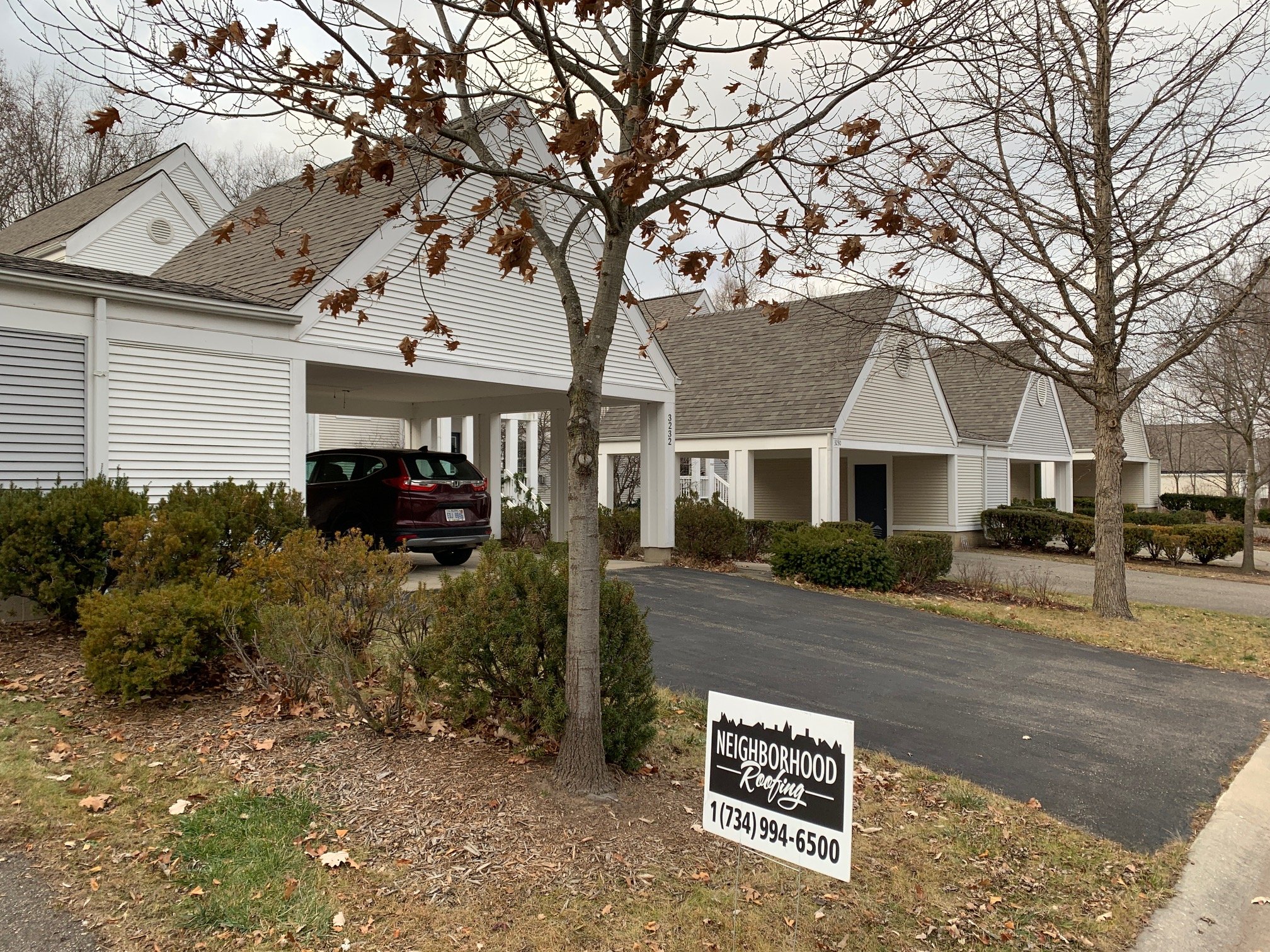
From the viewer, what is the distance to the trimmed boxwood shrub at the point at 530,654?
16.1ft

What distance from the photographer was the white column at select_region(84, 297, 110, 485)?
344 inches

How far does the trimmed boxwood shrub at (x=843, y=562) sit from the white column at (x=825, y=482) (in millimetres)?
4166

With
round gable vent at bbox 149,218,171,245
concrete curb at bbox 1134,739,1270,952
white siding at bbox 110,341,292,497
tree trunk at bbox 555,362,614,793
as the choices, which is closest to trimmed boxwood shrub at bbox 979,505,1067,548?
concrete curb at bbox 1134,739,1270,952

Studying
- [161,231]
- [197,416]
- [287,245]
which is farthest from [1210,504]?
[197,416]

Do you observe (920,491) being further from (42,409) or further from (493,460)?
(42,409)

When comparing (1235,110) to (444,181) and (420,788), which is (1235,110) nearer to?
(444,181)

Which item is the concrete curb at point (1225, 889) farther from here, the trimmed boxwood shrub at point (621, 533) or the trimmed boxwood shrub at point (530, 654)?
the trimmed boxwood shrub at point (621, 533)

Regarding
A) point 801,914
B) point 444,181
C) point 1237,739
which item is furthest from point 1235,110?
point 801,914

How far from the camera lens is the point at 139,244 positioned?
68.5ft

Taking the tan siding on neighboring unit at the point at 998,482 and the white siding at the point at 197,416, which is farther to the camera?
the tan siding on neighboring unit at the point at 998,482

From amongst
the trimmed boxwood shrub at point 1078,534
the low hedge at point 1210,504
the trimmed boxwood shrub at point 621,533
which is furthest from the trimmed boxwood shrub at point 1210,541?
the low hedge at point 1210,504

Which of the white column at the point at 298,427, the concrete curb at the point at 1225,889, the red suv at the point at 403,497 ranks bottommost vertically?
the concrete curb at the point at 1225,889

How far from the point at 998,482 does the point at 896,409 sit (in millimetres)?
7618

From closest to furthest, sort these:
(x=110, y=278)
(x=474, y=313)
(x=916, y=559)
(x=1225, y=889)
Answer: (x=1225, y=889) → (x=110, y=278) → (x=474, y=313) → (x=916, y=559)
